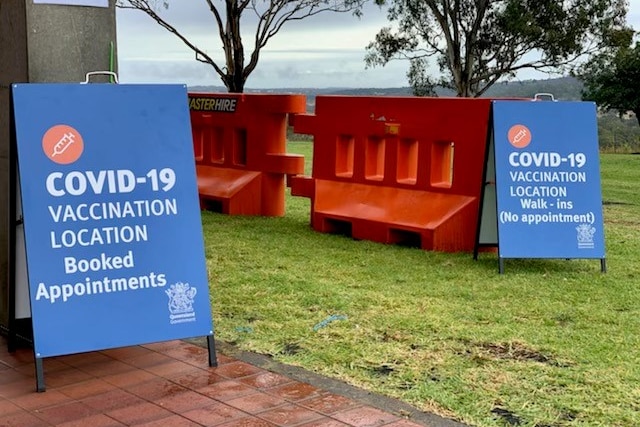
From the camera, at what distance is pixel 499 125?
320 inches

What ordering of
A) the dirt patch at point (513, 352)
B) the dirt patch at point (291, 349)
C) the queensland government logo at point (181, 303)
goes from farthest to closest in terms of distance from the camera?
the dirt patch at point (291, 349) → the dirt patch at point (513, 352) → the queensland government logo at point (181, 303)

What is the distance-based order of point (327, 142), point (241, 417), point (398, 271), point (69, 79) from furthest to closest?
point (327, 142)
point (398, 271)
point (69, 79)
point (241, 417)

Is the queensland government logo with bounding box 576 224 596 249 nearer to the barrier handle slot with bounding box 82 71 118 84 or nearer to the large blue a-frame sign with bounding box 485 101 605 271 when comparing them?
the large blue a-frame sign with bounding box 485 101 605 271

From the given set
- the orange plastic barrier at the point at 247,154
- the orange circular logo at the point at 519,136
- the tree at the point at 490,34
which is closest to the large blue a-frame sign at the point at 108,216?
the orange circular logo at the point at 519,136

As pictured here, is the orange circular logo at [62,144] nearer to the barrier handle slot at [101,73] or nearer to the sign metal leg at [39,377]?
the barrier handle slot at [101,73]

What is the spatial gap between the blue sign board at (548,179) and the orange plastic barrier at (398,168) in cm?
72

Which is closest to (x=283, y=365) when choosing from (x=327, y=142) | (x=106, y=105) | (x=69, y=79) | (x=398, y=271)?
(x=106, y=105)

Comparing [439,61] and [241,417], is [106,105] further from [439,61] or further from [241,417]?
[439,61]

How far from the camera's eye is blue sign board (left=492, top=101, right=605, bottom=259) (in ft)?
26.4

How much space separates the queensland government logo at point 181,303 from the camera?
5.25 m

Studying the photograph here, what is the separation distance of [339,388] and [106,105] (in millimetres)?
2033

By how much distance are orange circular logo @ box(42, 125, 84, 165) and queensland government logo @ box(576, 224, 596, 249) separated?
4738 mm

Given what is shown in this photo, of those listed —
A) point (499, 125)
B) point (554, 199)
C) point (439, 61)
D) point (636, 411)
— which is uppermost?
point (439, 61)

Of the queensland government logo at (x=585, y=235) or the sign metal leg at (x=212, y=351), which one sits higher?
the queensland government logo at (x=585, y=235)
